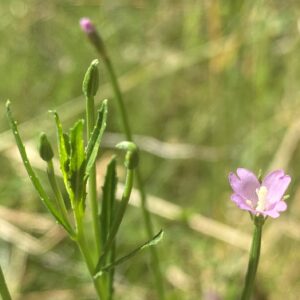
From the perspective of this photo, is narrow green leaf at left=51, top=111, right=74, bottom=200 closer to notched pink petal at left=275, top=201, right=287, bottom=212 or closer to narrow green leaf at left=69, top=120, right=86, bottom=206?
narrow green leaf at left=69, top=120, right=86, bottom=206

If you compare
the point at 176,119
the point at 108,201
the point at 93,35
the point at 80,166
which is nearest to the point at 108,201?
the point at 108,201

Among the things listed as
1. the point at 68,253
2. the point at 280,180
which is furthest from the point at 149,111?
the point at 280,180

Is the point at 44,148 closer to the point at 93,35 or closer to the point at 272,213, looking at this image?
the point at 272,213

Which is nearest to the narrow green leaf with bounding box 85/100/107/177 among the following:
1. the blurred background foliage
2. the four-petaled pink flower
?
the four-petaled pink flower

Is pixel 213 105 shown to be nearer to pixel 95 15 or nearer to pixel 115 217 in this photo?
pixel 95 15

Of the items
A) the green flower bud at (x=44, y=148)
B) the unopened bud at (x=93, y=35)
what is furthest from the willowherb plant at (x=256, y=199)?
the unopened bud at (x=93, y=35)

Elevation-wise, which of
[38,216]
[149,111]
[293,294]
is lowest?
[293,294]
